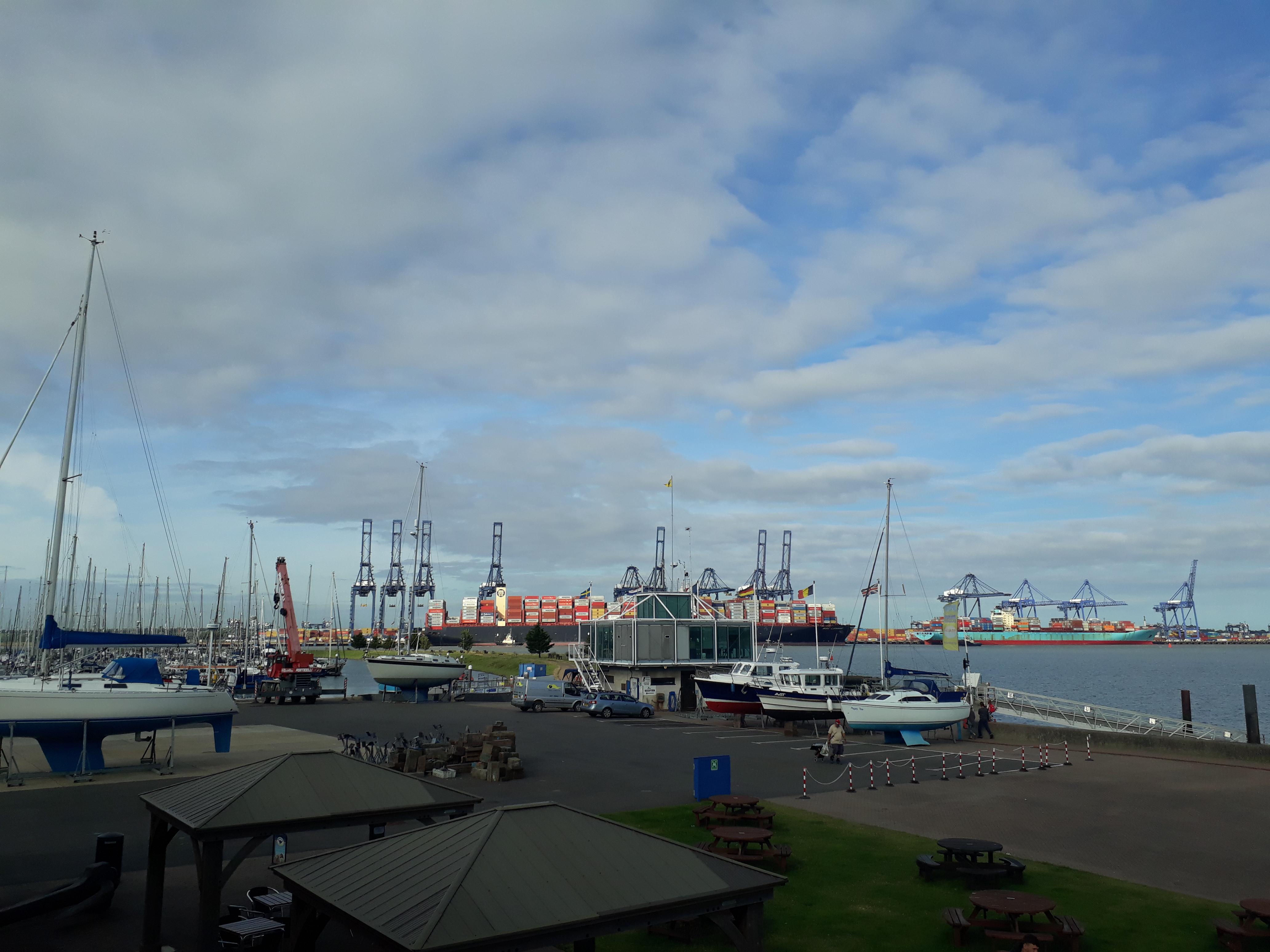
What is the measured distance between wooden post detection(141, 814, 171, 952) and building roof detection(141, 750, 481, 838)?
0.26m

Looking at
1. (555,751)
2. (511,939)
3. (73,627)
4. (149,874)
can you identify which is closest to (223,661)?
(73,627)

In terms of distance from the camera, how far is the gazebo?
29.0 ft

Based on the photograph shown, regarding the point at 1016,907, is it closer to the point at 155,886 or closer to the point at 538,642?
the point at 155,886

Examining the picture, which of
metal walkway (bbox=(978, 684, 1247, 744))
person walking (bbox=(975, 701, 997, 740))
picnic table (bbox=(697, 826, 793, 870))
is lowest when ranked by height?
metal walkway (bbox=(978, 684, 1247, 744))

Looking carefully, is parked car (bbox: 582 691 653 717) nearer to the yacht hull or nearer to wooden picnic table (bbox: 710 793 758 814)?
the yacht hull

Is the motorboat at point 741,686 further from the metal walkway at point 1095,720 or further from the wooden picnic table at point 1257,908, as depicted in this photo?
the wooden picnic table at point 1257,908

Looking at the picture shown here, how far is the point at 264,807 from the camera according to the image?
9305mm

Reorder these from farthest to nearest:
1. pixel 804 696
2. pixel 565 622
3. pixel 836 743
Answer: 1. pixel 565 622
2. pixel 804 696
3. pixel 836 743

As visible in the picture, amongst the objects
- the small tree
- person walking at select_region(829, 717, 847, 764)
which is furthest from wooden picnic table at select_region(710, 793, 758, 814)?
the small tree

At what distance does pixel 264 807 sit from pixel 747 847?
8513mm

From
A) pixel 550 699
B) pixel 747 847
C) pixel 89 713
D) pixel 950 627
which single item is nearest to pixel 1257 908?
pixel 747 847

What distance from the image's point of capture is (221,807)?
29.7 ft

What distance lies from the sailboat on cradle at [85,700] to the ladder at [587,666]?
25.6m

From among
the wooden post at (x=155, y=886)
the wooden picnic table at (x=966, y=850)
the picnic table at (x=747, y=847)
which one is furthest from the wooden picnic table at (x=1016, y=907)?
the wooden post at (x=155, y=886)
